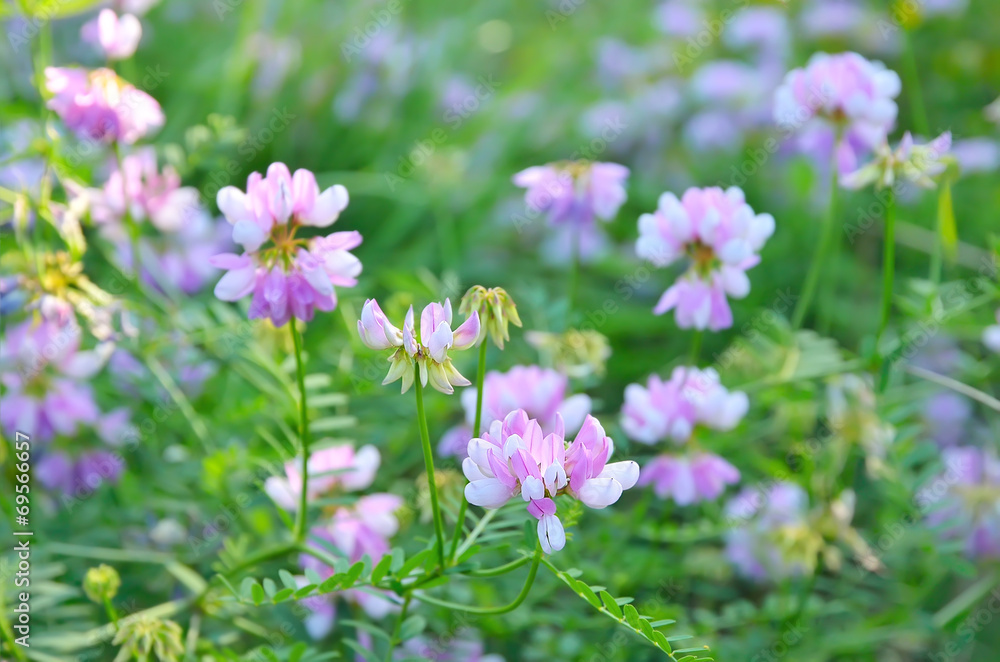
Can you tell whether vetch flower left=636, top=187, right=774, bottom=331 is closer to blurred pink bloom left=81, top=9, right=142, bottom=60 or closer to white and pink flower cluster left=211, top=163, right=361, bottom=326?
white and pink flower cluster left=211, top=163, right=361, bottom=326

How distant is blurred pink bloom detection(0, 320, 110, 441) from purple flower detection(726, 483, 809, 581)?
3.02ft

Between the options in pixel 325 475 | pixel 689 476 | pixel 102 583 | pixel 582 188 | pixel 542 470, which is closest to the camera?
pixel 542 470

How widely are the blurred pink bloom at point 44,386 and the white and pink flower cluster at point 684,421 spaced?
0.70 m

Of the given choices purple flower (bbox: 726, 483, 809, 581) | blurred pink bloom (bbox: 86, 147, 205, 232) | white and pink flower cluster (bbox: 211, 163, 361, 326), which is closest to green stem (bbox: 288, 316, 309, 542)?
white and pink flower cluster (bbox: 211, 163, 361, 326)

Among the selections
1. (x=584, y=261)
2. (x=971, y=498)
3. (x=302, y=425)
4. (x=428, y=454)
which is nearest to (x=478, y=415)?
(x=428, y=454)

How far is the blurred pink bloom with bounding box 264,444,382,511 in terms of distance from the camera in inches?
44.3

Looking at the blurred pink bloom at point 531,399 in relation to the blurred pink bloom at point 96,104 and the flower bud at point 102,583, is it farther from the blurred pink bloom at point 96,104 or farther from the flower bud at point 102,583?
the blurred pink bloom at point 96,104

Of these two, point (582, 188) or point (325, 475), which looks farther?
point (582, 188)

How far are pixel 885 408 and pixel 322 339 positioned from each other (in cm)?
94

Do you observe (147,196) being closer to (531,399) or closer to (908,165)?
(531,399)

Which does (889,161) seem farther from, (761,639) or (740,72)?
(740,72)

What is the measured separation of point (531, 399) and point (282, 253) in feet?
1.23

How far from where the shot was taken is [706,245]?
1.11 metres

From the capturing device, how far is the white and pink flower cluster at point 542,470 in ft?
2.54
